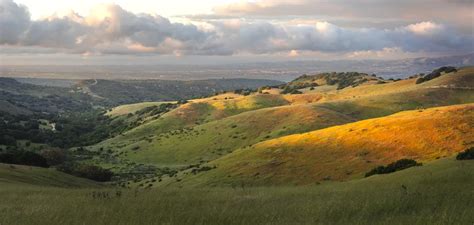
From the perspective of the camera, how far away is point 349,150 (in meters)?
62.3

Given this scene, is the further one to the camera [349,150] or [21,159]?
[21,159]

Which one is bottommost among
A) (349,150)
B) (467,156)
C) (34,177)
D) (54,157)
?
(54,157)

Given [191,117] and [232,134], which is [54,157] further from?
[191,117]

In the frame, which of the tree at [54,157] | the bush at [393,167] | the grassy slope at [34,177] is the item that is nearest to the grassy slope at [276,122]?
the tree at [54,157]

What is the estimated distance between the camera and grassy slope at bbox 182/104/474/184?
54906 millimetres

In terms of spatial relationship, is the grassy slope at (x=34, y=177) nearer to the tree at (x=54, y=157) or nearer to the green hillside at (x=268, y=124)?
the green hillside at (x=268, y=124)

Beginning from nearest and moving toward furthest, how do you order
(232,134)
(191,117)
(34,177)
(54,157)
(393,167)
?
(34,177) < (393,167) < (54,157) < (232,134) < (191,117)

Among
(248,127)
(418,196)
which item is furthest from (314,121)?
(418,196)

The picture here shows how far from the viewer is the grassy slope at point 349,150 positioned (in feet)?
180

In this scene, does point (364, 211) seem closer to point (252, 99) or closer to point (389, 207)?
point (389, 207)

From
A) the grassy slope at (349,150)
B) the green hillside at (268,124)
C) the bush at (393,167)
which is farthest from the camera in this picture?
the green hillside at (268,124)

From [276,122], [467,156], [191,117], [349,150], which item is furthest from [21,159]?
[191,117]

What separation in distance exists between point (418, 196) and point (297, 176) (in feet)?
124

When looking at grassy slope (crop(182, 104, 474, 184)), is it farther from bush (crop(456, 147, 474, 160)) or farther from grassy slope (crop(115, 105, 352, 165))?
grassy slope (crop(115, 105, 352, 165))
